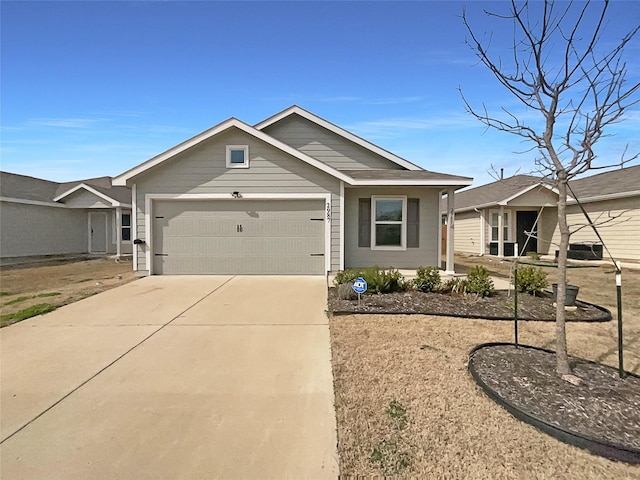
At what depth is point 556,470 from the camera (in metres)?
2.12

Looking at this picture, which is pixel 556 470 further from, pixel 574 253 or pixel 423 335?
pixel 574 253

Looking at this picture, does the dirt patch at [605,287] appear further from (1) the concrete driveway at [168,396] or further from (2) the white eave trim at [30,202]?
(2) the white eave trim at [30,202]

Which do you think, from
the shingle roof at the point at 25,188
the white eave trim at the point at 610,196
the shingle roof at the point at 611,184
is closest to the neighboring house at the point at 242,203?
the white eave trim at the point at 610,196

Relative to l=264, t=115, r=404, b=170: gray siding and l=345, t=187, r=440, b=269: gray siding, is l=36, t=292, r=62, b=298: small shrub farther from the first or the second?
l=264, t=115, r=404, b=170: gray siding

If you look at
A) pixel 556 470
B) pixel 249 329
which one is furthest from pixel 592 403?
pixel 249 329

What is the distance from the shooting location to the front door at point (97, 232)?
18.8m

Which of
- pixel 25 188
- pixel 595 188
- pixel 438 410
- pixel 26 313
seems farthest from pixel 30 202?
pixel 595 188

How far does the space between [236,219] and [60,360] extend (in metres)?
6.25

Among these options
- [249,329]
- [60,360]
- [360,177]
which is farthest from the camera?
[360,177]

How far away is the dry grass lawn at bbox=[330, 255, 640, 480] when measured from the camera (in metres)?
2.16

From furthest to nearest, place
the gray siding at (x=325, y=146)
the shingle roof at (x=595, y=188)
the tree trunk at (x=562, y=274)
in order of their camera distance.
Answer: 1. the shingle roof at (x=595, y=188)
2. the gray siding at (x=325, y=146)
3. the tree trunk at (x=562, y=274)

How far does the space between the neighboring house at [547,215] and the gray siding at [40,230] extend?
19.7m

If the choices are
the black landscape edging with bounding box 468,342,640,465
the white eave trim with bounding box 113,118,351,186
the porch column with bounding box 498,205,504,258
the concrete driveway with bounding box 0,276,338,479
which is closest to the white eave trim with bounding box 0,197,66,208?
the white eave trim with bounding box 113,118,351,186

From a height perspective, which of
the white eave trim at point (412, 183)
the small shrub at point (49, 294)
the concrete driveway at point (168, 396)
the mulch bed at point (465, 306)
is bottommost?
the concrete driveway at point (168, 396)
